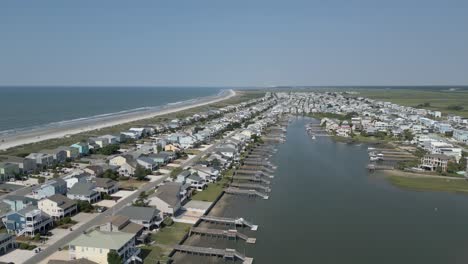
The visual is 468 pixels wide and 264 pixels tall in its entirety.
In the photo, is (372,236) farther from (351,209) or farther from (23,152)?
(23,152)

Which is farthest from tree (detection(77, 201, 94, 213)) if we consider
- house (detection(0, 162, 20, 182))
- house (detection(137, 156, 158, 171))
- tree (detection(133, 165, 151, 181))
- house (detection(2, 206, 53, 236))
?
house (detection(0, 162, 20, 182))

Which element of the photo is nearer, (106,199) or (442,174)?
(106,199)

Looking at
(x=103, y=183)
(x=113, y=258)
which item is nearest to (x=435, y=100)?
(x=103, y=183)

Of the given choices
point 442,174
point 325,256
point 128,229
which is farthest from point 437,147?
point 128,229

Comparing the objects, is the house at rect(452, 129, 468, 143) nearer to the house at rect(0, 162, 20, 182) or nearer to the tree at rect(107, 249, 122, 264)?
the tree at rect(107, 249, 122, 264)

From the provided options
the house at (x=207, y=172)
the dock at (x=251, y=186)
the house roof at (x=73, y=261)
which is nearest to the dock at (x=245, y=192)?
the dock at (x=251, y=186)

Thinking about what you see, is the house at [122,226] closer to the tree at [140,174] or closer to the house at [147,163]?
the tree at [140,174]
